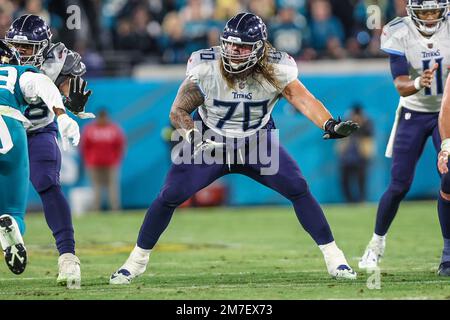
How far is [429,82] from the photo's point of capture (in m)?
6.75

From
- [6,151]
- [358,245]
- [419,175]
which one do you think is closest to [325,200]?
[419,175]

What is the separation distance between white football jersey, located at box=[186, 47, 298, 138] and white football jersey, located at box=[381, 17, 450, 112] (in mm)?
983

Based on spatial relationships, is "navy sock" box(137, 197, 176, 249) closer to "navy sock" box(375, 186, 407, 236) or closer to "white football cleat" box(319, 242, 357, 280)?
"white football cleat" box(319, 242, 357, 280)

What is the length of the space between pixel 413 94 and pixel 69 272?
2.63 metres

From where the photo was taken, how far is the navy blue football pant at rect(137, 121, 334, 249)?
6.53 metres

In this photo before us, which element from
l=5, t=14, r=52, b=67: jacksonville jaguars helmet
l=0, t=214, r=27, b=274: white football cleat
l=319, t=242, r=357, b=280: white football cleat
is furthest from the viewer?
l=5, t=14, r=52, b=67: jacksonville jaguars helmet

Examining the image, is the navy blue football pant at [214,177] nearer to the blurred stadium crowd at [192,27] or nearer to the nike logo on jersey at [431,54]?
the nike logo on jersey at [431,54]

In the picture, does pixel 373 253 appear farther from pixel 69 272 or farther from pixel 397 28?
pixel 69 272

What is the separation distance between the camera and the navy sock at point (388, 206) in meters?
7.13

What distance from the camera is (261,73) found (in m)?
6.62

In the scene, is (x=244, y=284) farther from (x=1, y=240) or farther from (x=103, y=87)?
(x=103, y=87)

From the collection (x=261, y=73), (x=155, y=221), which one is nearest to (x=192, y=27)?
(x=261, y=73)

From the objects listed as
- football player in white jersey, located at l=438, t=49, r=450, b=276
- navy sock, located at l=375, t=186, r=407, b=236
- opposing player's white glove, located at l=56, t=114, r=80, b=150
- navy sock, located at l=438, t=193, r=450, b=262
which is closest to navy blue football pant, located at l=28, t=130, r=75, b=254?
opposing player's white glove, located at l=56, t=114, r=80, b=150
